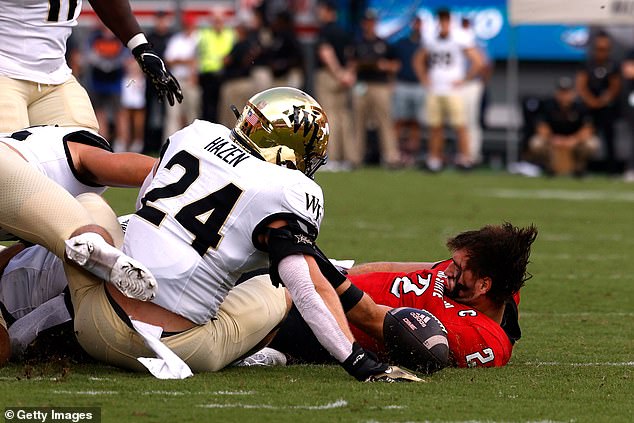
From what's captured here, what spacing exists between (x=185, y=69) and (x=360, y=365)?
1460 centimetres

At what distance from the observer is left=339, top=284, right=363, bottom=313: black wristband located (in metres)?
5.14

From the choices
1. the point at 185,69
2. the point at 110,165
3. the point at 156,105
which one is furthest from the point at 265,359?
the point at 156,105

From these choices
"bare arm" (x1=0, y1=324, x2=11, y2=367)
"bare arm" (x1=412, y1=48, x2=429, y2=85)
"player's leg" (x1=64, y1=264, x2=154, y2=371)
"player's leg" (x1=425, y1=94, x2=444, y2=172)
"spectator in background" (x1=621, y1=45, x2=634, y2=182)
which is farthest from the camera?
"bare arm" (x1=412, y1=48, x2=429, y2=85)

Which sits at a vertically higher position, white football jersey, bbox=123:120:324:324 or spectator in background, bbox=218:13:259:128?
white football jersey, bbox=123:120:324:324

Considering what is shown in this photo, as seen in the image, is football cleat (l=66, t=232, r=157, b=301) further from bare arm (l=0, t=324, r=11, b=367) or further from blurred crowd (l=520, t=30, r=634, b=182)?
blurred crowd (l=520, t=30, r=634, b=182)

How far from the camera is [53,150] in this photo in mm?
5543

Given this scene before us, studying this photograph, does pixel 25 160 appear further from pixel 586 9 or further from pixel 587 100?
pixel 587 100

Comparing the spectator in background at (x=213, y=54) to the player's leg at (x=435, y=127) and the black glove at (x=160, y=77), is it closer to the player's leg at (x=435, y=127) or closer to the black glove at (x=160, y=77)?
the player's leg at (x=435, y=127)

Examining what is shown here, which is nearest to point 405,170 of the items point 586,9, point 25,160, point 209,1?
point 586,9

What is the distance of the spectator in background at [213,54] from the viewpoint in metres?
19.1

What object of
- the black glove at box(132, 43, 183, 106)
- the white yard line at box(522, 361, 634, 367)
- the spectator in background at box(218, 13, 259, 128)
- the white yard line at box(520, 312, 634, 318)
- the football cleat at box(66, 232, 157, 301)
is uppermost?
the black glove at box(132, 43, 183, 106)

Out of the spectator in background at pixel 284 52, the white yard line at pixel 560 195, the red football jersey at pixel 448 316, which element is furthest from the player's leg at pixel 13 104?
the spectator in background at pixel 284 52

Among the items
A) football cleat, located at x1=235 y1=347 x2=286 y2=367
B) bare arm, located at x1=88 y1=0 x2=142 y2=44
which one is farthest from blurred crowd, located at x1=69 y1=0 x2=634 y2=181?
football cleat, located at x1=235 y1=347 x2=286 y2=367

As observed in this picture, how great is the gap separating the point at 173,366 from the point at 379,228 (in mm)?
6005
